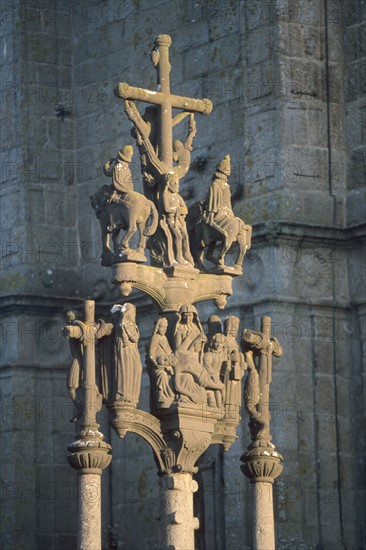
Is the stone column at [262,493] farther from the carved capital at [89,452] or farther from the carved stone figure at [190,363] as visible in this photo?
the carved capital at [89,452]

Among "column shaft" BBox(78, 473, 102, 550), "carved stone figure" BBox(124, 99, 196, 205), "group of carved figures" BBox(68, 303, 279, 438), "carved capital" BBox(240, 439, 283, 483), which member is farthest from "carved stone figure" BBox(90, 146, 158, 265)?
"carved capital" BBox(240, 439, 283, 483)

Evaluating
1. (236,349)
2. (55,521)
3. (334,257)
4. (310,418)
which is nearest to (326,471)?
(310,418)

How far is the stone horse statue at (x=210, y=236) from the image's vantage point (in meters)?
25.9

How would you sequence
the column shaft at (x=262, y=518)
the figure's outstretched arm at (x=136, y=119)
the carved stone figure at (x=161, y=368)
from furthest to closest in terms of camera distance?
the column shaft at (x=262, y=518)
the figure's outstretched arm at (x=136, y=119)
the carved stone figure at (x=161, y=368)

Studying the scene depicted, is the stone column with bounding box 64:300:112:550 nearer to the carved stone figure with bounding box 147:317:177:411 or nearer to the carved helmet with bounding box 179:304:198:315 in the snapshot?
the carved stone figure with bounding box 147:317:177:411

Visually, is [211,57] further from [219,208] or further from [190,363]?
[190,363]

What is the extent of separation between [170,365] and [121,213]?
5.01ft

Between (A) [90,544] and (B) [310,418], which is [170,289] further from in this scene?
(B) [310,418]

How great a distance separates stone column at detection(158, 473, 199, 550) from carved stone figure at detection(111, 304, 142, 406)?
86 cm

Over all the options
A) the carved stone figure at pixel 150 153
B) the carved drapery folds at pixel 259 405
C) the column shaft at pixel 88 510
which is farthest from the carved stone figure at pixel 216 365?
the carved stone figure at pixel 150 153

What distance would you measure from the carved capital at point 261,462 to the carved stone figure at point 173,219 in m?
2.03

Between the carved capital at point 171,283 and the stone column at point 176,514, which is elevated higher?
the carved capital at point 171,283

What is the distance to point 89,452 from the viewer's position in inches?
984

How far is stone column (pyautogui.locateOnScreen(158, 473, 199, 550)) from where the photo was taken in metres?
24.9
